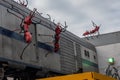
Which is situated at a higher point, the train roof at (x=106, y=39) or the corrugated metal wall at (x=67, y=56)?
the train roof at (x=106, y=39)

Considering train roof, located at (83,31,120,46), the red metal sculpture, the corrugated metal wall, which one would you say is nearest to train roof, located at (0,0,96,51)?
the corrugated metal wall

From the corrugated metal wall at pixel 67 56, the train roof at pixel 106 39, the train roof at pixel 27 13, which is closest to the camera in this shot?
the train roof at pixel 27 13

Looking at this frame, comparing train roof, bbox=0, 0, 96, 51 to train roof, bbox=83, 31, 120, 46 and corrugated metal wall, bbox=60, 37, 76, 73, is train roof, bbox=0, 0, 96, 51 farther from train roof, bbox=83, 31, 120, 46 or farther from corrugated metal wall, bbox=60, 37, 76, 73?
train roof, bbox=83, 31, 120, 46

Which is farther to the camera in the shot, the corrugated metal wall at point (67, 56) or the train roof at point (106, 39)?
the train roof at point (106, 39)

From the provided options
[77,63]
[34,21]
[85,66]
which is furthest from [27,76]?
[85,66]

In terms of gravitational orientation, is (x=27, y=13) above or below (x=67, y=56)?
above

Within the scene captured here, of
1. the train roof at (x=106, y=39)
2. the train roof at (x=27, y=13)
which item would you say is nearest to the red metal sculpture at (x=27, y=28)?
the train roof at (x=27, y=13)

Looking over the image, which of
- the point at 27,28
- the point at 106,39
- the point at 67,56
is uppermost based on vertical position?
the point at 106,39

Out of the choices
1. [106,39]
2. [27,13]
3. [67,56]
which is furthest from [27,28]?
[106,39]

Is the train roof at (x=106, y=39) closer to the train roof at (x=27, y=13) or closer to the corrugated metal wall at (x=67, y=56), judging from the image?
the train roof at (x=27, y=13)

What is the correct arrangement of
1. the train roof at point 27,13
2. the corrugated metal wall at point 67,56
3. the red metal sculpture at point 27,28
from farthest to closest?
the corrugated metal wall at point 67,56 → the train roof at point 27,13 → the red metal sculpture at point 27,28

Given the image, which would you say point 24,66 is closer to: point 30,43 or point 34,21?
point 30,43

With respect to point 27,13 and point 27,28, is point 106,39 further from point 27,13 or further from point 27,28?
point 27,28

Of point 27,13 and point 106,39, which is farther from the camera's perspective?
point 106,39
